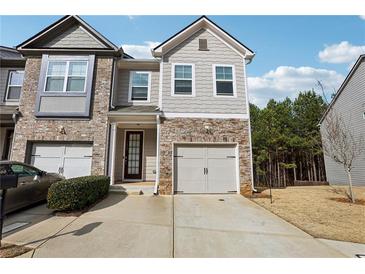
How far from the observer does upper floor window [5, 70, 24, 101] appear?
421 inches

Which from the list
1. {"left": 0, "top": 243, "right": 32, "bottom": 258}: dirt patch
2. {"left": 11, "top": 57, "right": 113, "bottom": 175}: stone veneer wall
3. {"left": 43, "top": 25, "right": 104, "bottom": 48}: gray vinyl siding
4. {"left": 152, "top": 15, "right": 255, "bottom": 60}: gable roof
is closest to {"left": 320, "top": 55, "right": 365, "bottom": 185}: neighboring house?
{"left": 152, "top": 15, "right": 255, "bottom": 60}: gable roof

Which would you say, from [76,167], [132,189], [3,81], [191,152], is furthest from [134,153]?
[3,81]

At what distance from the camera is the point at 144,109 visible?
991 cm

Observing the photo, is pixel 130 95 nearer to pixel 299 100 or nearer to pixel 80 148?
pixel 80 148

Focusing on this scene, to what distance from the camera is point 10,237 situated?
4.36 m

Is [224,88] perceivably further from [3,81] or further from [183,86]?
[3,81]

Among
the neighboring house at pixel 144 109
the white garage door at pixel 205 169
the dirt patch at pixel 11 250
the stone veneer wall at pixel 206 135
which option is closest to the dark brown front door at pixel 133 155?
the neighboring house at pixel 144 109

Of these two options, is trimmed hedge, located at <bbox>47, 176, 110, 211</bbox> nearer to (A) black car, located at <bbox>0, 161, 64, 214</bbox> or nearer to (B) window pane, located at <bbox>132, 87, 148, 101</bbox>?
(A) black car, located at <bbox>0, 161, 64, 214</bbox>

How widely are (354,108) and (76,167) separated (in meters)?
17.0

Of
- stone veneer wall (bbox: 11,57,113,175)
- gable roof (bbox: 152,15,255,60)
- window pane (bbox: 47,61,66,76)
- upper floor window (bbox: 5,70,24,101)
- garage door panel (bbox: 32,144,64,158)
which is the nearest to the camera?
stone veneer wall (bbox: 11,57,113,175)

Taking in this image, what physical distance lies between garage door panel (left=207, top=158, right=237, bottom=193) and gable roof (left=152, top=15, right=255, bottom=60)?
5585 millimetres

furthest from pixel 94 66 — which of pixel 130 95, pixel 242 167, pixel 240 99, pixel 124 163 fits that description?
pixel 242 167

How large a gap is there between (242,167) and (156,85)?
616 centimetres

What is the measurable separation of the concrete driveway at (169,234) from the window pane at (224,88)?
18.3 ft
